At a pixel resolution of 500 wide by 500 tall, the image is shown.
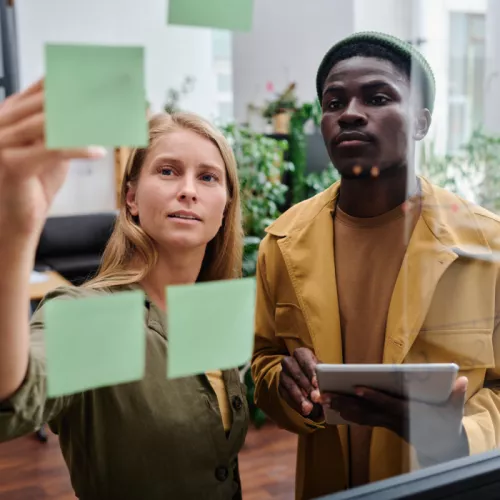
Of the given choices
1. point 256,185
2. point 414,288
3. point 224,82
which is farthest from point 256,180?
point 414,288

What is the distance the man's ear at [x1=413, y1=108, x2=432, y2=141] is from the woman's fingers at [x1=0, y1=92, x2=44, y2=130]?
1.48ft

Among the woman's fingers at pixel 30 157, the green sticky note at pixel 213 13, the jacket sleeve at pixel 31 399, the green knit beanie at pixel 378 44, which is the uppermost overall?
the green sticky note at pixel 213 13

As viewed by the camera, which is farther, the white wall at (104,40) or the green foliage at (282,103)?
the green foliage at (282,103)

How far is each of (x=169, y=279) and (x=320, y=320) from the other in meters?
0.20

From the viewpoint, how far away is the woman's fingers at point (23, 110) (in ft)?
1.57

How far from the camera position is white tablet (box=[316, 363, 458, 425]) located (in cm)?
67

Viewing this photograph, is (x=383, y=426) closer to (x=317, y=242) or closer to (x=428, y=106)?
(x=317, y=242)

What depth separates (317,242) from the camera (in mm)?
753

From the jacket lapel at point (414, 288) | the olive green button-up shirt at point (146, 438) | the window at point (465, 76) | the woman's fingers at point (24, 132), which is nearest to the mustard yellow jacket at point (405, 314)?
the jacket lapel at point (414, 288)

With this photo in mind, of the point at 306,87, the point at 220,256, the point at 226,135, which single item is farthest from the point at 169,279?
the point at 306,87

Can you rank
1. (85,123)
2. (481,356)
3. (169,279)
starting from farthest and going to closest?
(481,356), (169,279), (85,123)

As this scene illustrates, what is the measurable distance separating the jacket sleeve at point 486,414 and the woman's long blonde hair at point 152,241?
1.09ft

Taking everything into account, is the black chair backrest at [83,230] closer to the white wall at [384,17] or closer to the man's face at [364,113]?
the man's face at [364,113]

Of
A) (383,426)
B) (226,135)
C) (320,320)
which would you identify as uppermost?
(226,135)
